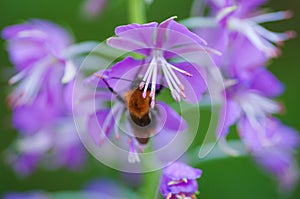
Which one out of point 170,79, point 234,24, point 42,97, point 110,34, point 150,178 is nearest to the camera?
point 170,79

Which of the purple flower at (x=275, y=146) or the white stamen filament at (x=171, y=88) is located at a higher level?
the white stamen filament at (x=171, y=88)

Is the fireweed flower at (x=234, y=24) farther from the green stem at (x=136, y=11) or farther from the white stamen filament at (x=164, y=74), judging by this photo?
the white stamen filament at (x=164, y=74)

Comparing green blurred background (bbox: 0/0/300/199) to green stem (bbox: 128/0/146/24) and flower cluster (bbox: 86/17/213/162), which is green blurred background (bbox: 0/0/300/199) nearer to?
green stem (bbox: 128/0/146/24)

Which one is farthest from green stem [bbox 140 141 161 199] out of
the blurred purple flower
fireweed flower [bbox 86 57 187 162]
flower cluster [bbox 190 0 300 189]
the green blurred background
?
the green blurred background

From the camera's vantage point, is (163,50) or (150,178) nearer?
(163,50)

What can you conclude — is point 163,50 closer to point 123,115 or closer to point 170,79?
point 170,79

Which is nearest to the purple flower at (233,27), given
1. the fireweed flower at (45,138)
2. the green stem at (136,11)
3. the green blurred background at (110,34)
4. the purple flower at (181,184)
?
the green stem at (136,11)

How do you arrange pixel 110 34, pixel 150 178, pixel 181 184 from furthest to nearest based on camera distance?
pixel 110 34
pixel 150 178
pixel 181 184

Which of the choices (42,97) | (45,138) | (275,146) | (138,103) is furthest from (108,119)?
(275,146)
